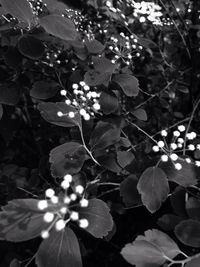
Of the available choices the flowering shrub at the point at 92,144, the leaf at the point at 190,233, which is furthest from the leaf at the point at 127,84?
the leaf at the point at 190,233

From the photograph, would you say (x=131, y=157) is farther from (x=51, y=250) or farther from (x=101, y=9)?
(x=101, y=9)

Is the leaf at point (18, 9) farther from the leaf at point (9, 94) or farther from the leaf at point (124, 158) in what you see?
the leaf at point (124, 158)

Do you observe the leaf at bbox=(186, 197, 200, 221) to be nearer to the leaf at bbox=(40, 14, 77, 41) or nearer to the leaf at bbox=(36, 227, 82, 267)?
the leaf at bbox=(36, 227, 82, 267)

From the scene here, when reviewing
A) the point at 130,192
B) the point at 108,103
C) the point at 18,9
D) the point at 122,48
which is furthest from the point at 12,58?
the point at 130,192

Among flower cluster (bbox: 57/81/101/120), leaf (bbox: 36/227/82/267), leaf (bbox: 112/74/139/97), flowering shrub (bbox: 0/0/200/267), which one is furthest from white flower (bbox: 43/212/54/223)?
leaf (bbox: 112/74/139/97)

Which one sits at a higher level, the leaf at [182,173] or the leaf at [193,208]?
the leaf at [182,173]

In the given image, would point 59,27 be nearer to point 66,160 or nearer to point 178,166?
point 66,160
